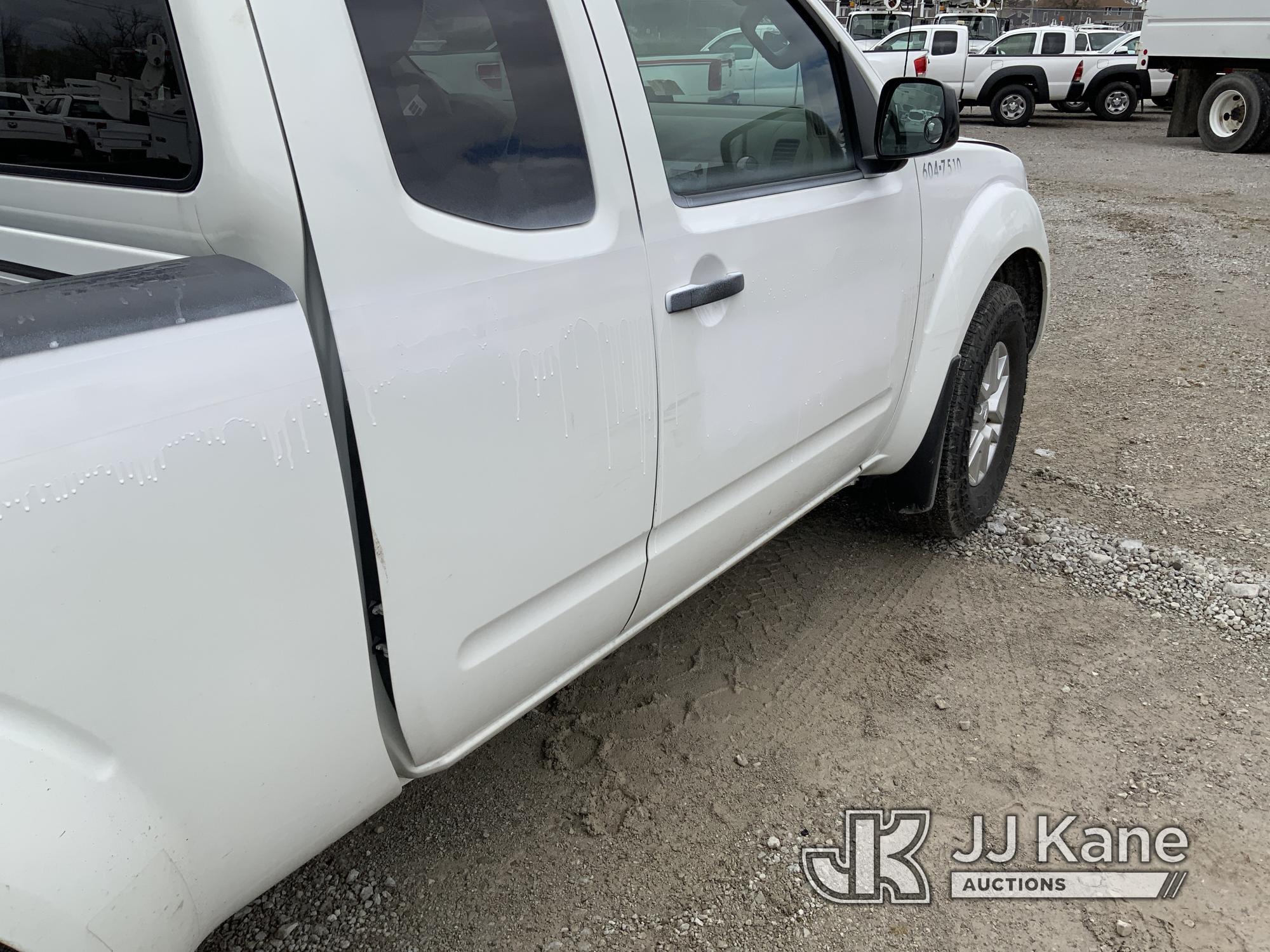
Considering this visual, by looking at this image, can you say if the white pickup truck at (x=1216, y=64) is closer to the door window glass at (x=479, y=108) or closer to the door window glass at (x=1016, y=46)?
the door window glass at (x=1016, y=46)

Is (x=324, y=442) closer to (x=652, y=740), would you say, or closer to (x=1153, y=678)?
(x=652, y=740)

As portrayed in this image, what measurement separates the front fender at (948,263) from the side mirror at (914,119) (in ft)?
0.76

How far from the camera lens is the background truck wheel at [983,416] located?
10.6 ft

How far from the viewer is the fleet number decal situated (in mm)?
2818

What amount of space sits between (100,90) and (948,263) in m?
2.20

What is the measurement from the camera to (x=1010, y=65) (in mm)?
17844

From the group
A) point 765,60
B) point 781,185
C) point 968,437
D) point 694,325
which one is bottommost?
point 968,437

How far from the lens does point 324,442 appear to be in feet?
4.54

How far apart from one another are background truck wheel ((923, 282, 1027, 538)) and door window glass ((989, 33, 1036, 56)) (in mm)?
16701

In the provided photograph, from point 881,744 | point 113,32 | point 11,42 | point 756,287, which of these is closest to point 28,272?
point 11,42

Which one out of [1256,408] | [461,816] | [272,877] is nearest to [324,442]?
[272,877]

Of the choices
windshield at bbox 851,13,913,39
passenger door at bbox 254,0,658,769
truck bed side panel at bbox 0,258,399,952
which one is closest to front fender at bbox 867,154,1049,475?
passenger door at bbox 254,0,658,769

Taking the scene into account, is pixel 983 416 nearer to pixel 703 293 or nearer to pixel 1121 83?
pixel 703 293

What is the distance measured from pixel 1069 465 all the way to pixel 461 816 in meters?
2.99
